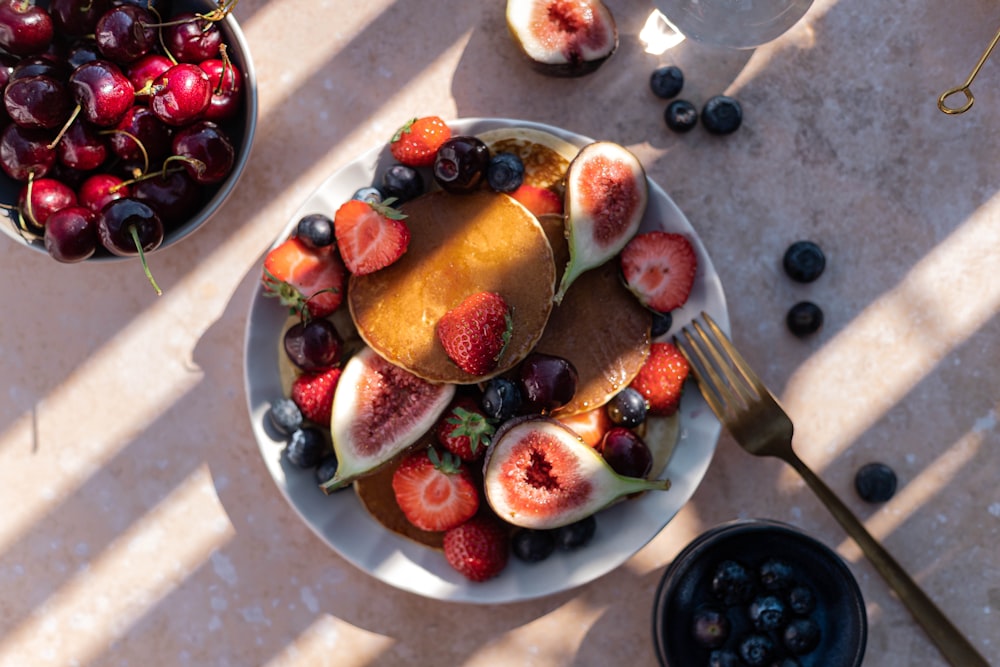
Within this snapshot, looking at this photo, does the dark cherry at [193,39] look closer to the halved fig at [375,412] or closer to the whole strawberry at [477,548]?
the halved fig at [375,412]

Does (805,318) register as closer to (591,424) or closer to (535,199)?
(591,424)

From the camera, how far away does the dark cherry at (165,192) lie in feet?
5.43

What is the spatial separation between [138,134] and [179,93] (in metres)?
0.12

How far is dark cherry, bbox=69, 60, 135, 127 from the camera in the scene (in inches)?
61.1

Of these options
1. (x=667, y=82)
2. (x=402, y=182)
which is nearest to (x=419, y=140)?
(x=402, y=182)

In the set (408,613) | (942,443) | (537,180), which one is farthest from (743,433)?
(408,613)

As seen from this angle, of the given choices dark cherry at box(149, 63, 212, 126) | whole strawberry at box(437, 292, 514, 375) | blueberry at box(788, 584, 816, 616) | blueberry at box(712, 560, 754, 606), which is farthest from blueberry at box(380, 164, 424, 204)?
blueberry at box(788, 584, 816, 616)

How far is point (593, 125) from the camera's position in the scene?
6.29 ft

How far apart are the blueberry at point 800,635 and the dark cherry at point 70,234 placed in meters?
1.54

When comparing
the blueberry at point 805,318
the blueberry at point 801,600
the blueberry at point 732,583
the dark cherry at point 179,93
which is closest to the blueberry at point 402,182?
the dark cherry at point 179,93

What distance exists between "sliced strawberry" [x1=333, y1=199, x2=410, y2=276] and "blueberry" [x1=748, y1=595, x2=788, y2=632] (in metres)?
1.00

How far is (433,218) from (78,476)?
1028 millimetres

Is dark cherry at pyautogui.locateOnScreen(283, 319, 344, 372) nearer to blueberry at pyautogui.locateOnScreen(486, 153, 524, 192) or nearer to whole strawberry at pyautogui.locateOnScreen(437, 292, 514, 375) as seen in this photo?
whole strawberry at pyautogui.locateOnScreen(437, 292, 514, 375)

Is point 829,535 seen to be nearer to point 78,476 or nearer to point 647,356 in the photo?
point 647,356
